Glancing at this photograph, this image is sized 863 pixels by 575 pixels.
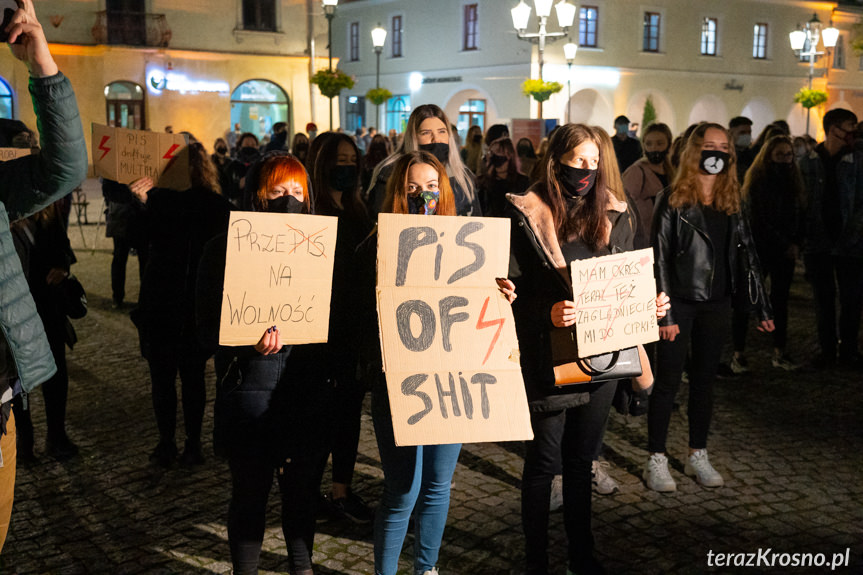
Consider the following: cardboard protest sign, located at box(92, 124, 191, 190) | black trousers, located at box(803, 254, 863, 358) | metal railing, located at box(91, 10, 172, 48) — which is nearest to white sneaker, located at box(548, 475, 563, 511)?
cardboard protest sign, located at box(92, 124, 191, 190)

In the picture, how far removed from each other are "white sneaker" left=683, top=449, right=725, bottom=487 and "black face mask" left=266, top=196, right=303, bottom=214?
312 centimetres

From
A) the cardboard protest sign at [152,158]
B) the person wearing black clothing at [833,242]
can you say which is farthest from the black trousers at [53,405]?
the person wearing black clothing at [833,242]

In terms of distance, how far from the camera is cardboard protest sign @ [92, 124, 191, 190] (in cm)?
515

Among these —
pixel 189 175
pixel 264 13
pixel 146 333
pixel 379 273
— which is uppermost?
pixel 264 13

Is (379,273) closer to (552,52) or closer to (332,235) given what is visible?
(332,235)

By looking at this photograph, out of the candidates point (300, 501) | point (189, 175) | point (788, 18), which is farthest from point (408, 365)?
point (788, 18)

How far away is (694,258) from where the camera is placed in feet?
16.6

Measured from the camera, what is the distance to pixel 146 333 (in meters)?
5.38

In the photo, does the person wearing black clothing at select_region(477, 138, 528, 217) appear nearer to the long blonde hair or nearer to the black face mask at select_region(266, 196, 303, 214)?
the long blonde hair

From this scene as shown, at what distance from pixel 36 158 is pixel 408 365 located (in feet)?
4.66

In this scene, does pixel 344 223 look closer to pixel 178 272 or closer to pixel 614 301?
pixel 178 272

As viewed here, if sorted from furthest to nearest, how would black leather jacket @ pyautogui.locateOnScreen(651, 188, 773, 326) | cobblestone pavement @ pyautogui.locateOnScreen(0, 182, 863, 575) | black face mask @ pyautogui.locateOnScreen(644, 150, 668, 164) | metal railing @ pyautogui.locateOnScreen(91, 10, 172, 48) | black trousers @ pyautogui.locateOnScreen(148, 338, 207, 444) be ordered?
1. metal railing @ pyautogui.locateOnScreen(91, 10, 172, 48)
2. black face mask @ pyautogui.locateOnScreen(644, 150, 668, 164)
3. black trousers @ pyautogui.locateOnScreen(148, 338, 207, 444)
4. black leather jacket @ pyautogui.locateOnScreen(651, 188, 773, 326)
5. cobblestone pavement @ pyautogui.locateOnScreen(0, 182, 863, 575)

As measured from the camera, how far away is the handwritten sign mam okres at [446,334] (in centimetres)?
319

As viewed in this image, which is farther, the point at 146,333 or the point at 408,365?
the point at 146,333
